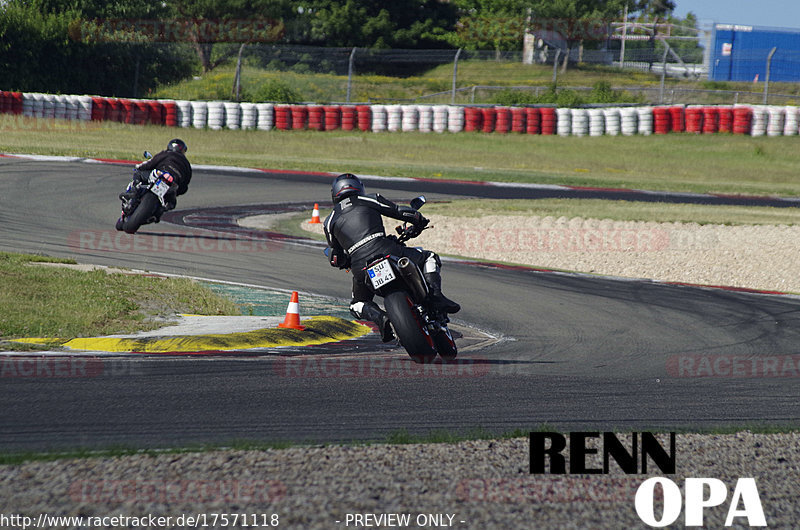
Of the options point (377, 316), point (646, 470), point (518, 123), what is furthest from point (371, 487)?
point (518, 123)

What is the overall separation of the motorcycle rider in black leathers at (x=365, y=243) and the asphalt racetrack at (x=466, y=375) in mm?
496

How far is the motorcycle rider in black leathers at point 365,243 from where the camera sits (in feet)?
25.9

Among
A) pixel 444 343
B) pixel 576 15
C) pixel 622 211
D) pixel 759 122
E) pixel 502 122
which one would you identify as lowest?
pixel 622 211

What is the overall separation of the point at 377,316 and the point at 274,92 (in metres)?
30.9

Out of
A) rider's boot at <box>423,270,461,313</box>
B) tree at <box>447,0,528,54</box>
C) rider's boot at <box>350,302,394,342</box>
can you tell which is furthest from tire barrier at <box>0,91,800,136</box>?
rider's boot at <box>423,270,461,313</box>

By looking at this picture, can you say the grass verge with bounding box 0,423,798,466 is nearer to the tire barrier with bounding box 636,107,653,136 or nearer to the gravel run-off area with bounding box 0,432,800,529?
A: the gravel run-off area with bounding box 0,432,800,529

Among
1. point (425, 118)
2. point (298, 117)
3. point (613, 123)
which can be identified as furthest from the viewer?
point (613, 123)

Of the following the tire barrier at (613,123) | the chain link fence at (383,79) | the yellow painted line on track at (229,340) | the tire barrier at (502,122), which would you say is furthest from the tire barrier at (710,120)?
the yellow painted line on track at (229,340)

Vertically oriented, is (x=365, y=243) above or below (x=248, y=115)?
above

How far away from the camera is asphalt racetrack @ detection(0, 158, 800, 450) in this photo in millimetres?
5801

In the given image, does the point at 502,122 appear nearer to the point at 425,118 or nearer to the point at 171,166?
the point at 425,118

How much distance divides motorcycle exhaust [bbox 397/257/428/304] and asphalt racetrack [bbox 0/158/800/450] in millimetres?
653

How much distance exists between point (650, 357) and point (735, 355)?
0.97 metres

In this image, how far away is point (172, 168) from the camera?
1481 centimetres
